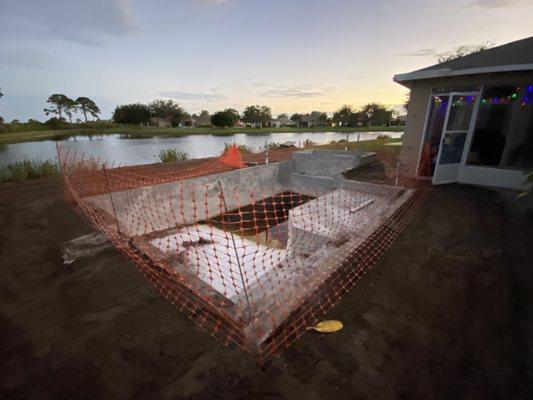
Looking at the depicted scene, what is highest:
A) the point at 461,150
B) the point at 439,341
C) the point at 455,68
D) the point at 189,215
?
the point at 455,68

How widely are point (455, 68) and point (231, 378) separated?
820cm

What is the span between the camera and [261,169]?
32.1 feet

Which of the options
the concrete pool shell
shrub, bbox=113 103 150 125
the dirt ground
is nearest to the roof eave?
the concrete pool shell

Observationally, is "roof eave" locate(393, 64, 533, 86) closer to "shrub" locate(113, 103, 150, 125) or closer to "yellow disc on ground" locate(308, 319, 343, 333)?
"yellow disc on ground" locate(308, 319, 343, 333)

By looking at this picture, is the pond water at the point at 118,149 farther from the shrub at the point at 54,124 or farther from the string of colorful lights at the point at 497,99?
the shrub at the point at 54,124

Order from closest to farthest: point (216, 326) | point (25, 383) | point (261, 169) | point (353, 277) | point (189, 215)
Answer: point (25, 383), point (216, 326), point (353, 277), point (189, 215), point (261, 169)

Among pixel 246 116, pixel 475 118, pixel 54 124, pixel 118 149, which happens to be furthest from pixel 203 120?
pixel 475 118

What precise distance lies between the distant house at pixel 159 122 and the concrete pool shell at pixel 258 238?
223 feet

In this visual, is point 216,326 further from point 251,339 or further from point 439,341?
point 439,341

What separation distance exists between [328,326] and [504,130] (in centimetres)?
847

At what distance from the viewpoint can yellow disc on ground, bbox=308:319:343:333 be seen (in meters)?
2.38

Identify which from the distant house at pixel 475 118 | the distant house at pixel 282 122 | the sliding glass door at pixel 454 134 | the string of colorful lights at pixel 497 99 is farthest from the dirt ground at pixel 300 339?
the distant house at pixel 282 122

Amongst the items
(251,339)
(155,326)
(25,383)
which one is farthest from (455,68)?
(25,383)

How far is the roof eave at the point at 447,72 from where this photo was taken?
5.46m
